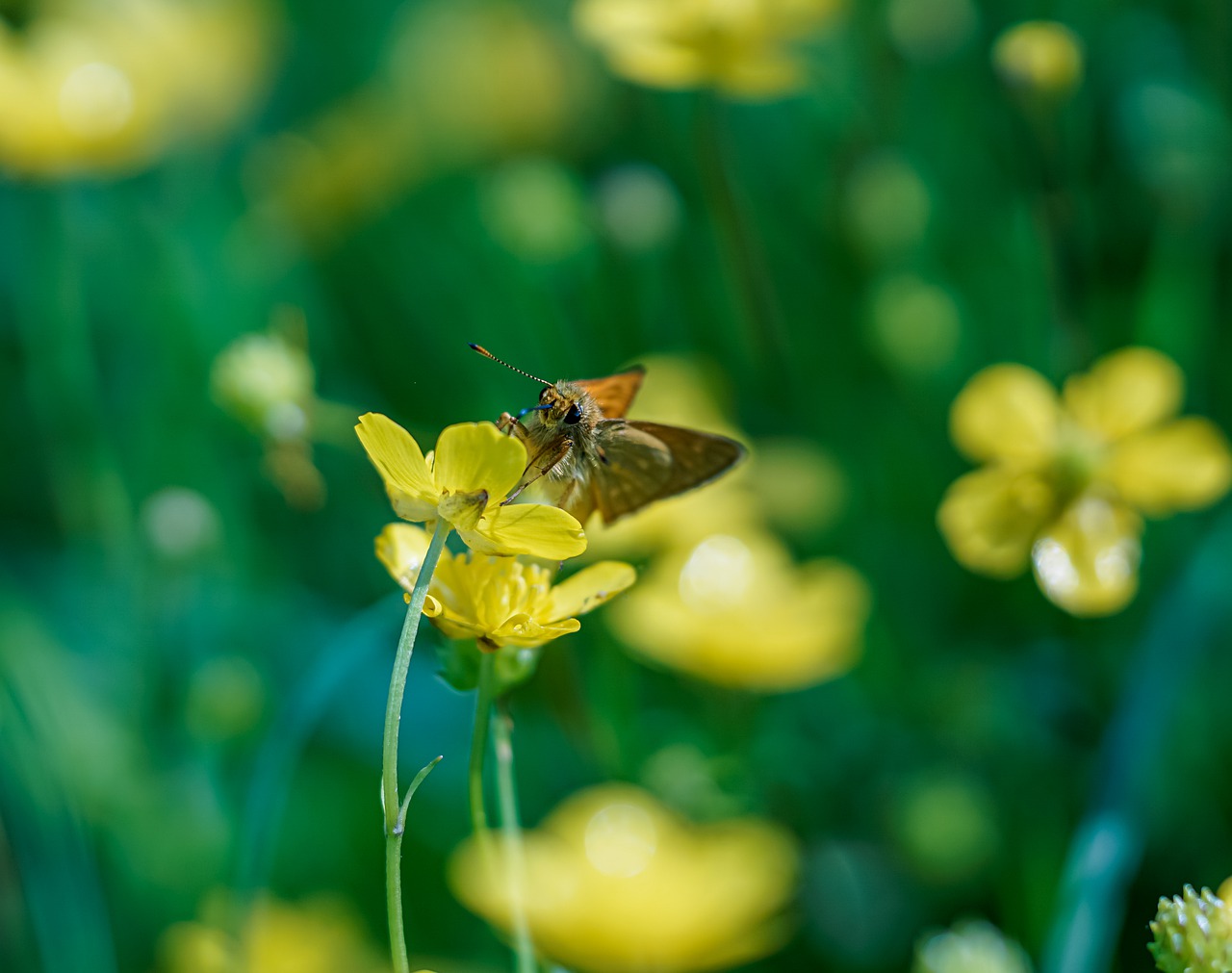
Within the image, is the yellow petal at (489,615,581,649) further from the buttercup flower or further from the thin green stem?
the buttercup flower

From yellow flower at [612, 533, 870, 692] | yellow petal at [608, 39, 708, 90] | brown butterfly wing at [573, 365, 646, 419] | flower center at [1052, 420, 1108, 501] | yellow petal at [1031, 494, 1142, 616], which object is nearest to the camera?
brown butterfly wing at [573, 365, 646, 419]

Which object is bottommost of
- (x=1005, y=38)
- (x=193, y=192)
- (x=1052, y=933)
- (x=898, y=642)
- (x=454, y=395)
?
(x=1052, y=933)

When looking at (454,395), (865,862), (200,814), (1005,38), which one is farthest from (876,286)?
(200,814)

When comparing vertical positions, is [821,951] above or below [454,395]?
below

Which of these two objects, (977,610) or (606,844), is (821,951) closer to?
(606,844)

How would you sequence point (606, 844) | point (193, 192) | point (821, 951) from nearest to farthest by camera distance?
point (606, 844) < point (821, 951) < point (193, 192)

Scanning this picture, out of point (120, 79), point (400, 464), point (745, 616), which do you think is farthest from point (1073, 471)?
point (120, 79)

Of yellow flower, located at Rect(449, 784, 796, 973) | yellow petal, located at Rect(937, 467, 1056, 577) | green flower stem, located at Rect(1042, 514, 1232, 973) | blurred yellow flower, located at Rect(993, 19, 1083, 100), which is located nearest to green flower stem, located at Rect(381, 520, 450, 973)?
yellow flower, located at Rect(449, 784, 796, 973)
